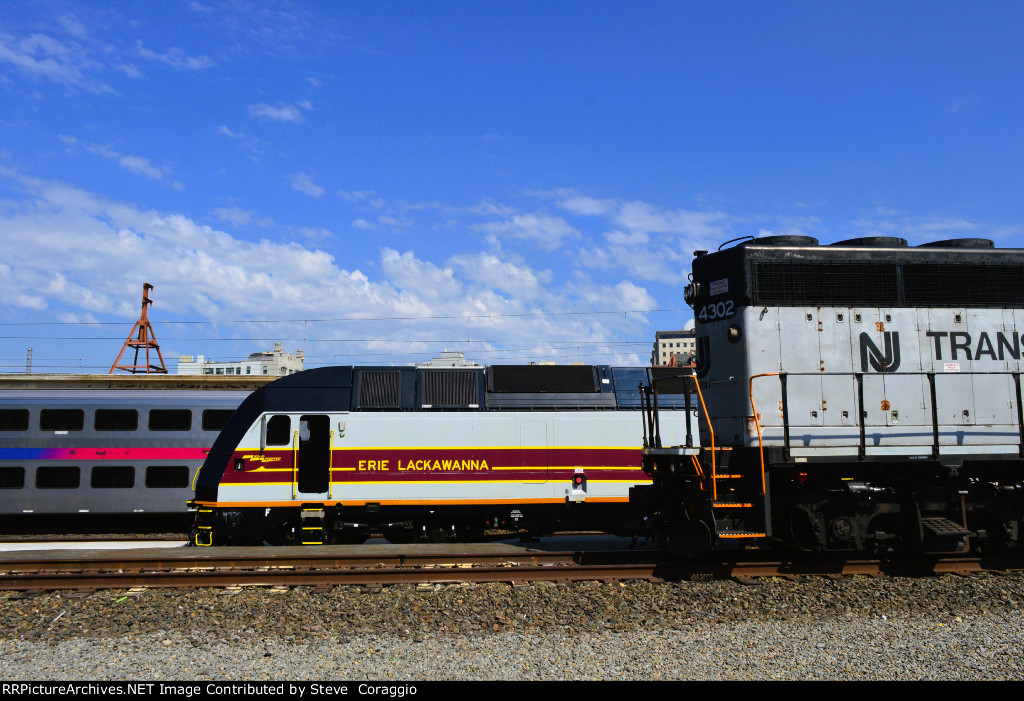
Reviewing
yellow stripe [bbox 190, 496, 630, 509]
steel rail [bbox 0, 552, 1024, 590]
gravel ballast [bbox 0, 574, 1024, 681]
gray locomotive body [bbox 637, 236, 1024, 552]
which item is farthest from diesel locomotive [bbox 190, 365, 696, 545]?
gravel ballast [bbox 0, 574, 1024, 681]

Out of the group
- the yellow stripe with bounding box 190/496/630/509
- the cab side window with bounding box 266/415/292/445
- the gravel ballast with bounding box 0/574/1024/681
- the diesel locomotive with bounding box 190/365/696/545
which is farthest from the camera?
the cab side window with bounding box 266/415/292/445

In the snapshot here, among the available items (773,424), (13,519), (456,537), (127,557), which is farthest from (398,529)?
(13,519)

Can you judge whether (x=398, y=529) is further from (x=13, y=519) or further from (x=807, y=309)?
(x=13, y=519)

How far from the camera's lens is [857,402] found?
8773mm

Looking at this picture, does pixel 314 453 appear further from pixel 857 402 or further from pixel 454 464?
pixel 857 402

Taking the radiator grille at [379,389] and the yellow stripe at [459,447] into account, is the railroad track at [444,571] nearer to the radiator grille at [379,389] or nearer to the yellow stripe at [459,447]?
the yellow stripe at [459,447]

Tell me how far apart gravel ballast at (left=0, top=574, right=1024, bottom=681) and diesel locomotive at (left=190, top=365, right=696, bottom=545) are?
360 cm

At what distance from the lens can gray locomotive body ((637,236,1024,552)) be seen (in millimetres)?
8344

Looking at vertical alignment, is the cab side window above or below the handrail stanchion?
above

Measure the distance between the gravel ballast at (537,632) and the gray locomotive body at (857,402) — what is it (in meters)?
0.77

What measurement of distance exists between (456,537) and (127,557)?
16.6ft

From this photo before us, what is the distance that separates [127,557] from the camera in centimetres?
961

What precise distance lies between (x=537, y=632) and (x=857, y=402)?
5.21 m

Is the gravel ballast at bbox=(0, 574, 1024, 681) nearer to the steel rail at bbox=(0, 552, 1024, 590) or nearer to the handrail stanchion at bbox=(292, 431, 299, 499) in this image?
the steel rail at bbox=(0, 552, 1024, 590)
